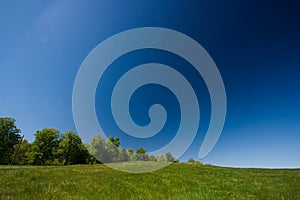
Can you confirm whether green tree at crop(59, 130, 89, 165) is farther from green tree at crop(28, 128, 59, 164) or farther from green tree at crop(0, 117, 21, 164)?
green tree at crop(0, 117, 21, 164)

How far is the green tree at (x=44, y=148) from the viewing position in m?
70.6

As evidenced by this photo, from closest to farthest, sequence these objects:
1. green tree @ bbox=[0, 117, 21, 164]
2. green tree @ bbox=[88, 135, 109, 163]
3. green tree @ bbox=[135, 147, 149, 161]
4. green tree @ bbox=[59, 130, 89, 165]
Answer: green tree @ bbox=[0, 117, 21, 164]
green tree @ bbox=[59, 130, 89, 165]
green tree @ bbox=[88, 135, 109, 163]
green tree @ bbox=[135, 147, 149, 161]

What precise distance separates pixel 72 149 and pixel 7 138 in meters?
23.6

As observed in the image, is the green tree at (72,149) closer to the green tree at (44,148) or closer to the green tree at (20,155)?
the green tree at (44,148)

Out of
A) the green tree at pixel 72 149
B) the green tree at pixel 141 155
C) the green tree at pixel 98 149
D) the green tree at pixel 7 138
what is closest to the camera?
the green tree at pixel 7 138

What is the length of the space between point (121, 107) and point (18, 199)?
24498 millimetres

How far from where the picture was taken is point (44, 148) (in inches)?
2864

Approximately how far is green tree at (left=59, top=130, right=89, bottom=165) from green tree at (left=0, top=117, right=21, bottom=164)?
16952mm

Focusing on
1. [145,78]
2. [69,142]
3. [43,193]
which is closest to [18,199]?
[43,193]

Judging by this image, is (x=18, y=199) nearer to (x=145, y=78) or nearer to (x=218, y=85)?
(x=145, y=78)

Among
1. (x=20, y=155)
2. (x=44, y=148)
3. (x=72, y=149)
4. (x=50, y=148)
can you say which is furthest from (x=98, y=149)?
(x=20, y=155)

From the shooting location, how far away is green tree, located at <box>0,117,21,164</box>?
67.2m

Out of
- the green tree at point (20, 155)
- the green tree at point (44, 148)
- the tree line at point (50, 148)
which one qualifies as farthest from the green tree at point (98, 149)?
the green tree at point (20, 155)

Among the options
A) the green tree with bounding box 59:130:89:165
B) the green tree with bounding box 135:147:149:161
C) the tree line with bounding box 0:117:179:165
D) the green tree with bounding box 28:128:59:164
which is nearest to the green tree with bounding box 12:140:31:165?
→ the tree line with bounding box 0:117:179:165
